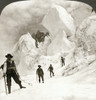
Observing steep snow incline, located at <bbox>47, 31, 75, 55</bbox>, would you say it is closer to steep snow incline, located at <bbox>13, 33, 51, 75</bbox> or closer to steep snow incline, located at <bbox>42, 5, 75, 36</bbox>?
steep snow incline, located at <bbox>42, 5, 75, 36</bbox>

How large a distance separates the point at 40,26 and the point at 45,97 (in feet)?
129

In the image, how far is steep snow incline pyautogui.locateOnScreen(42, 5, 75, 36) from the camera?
42.7 metres

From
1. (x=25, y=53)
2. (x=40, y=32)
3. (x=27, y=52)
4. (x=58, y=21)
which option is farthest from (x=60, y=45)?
(x=40, y=32)

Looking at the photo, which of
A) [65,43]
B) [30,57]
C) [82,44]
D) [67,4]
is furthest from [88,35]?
[67,4]

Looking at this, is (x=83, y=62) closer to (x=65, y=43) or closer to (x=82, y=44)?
(x=82, y=44)

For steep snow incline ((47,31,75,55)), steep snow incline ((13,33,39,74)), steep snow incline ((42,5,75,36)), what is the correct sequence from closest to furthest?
steep snow incline ((47,31,75,55)), steep snow incline ((13,33,39,74)), steep snow incline ((42,5,75,36))

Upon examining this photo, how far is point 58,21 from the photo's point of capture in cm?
4288

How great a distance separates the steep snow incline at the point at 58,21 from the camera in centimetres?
4269

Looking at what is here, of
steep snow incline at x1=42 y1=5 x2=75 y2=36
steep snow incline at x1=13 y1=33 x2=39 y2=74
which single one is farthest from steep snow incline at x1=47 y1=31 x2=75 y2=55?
steep snow incline at x1=13 y1=33 x2=39 y2=74

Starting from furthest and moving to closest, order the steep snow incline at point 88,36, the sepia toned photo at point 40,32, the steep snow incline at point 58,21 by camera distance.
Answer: the steep snow incline at point 58,21 → the sepia toned photo at point 40,32 → the steep snow incline at point 88,36

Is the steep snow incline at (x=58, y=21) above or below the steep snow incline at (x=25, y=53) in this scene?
above

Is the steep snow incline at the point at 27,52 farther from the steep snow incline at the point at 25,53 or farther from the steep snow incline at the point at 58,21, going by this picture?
the steep snow incline at the point at 58,21

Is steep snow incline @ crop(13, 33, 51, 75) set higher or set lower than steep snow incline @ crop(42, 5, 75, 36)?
lower

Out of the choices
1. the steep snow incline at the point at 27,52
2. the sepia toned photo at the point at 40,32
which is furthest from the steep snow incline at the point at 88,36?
the steep snow incline at the point at 27,52
